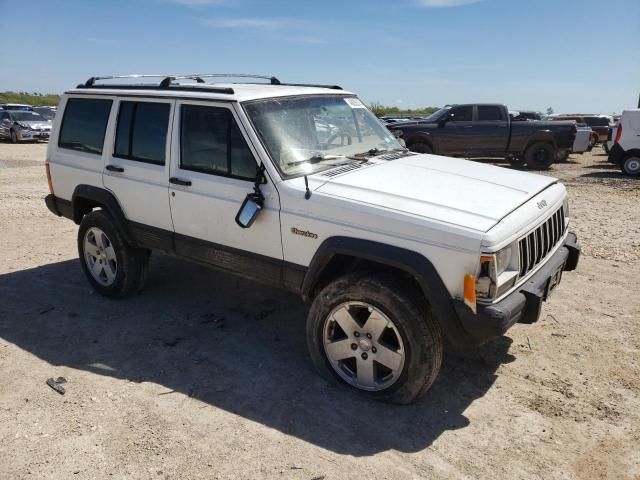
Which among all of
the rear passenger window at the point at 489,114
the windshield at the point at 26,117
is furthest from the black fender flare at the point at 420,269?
the windshield at the point at 26,117

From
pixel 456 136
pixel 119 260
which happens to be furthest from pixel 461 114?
pixel 119 260

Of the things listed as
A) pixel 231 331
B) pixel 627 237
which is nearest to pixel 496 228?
pixel 231 331

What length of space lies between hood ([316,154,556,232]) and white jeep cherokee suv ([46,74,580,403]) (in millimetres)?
17

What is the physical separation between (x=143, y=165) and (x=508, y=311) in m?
3.23

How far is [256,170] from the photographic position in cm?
379

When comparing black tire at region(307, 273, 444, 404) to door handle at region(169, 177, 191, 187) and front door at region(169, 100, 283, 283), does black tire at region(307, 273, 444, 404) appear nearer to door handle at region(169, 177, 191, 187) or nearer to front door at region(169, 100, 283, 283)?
front door at region(169, 100, 283, 283)

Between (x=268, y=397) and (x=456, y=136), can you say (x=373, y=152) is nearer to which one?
(x=268, y=397)

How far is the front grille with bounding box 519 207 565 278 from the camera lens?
3.35m

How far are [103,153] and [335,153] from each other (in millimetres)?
2305

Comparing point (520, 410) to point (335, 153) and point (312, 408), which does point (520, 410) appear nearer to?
point (312, 408)

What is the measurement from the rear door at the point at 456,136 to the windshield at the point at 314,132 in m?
11.0

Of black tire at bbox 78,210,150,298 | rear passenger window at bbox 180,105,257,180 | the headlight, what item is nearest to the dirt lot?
black tire at bbox 78,210,150,298

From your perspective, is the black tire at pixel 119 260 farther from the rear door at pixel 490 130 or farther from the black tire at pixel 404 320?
the rear door at pixel 490 130

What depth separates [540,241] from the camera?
359 centimetres
